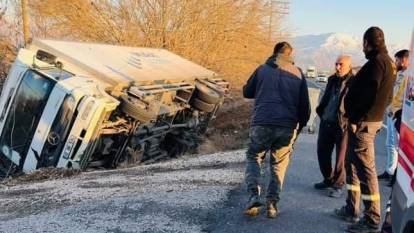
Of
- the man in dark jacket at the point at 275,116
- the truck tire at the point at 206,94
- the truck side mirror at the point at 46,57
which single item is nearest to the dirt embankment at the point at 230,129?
the truck tire at the point at 206,94

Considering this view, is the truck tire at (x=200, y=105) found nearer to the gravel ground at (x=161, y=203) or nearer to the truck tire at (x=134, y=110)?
the truck tire at (x=134, y=110)

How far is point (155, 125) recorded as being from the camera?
10125 mm

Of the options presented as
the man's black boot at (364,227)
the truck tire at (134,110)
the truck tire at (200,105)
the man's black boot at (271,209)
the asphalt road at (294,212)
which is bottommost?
the truck tire at (200,105)

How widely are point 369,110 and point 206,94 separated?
7.73 meters

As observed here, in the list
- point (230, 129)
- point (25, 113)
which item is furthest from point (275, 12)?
point (25, 113)

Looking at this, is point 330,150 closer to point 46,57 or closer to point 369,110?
point 369,110

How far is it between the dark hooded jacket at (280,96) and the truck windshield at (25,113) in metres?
4.25

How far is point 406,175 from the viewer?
3166 mm

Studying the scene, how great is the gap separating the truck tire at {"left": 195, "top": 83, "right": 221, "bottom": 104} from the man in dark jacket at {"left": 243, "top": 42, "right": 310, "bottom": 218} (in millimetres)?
7069

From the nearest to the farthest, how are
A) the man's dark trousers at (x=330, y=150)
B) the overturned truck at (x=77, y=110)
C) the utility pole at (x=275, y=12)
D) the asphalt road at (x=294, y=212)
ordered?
the asphalt road at (x=294, y=212) → the man's dark trousers at (x=330, y=150) → the overturned truck at (x=77, y=110) → the utility pole at (x=275, y=12)

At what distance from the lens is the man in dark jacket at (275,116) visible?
4.94 metres

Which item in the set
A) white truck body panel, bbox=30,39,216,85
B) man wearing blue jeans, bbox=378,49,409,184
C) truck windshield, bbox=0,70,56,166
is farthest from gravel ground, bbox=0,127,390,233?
white truck body panel, bbox=30,39,216,85

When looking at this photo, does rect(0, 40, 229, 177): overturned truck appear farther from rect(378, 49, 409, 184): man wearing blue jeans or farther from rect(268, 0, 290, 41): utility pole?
rect(268, 0, 290, 41): utility pole

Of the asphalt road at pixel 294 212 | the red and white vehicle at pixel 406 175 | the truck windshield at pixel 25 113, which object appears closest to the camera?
the red and white vehicle at pixel 406 175
